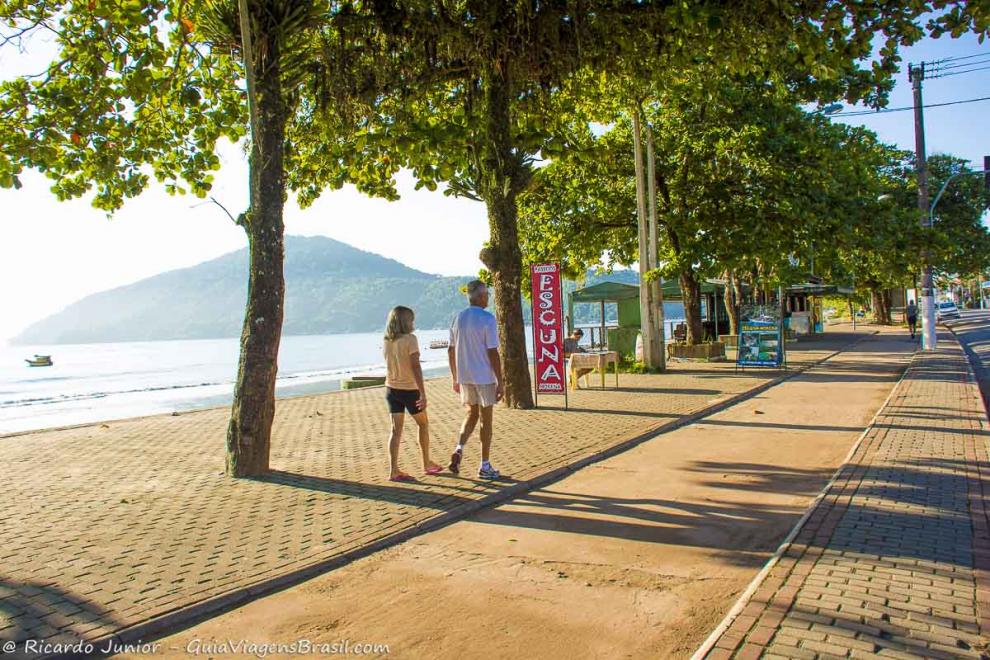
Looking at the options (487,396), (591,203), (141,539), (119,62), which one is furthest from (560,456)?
(591,203)

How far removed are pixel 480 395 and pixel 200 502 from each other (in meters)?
2.66

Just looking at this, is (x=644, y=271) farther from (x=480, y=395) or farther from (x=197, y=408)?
(x=480, y=395)

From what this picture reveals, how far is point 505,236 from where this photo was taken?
1216cm

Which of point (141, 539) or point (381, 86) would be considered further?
point (381, 86)

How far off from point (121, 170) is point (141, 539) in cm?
653

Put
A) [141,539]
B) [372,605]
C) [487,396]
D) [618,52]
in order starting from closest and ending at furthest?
[372,605], [141,539], [487,396], [618,52]

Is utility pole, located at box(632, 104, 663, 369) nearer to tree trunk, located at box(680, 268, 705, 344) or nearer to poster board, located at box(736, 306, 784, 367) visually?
poster board, located at box(736, 306, 784, 367)

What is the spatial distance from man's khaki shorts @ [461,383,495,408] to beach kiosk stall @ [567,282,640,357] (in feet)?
50.2

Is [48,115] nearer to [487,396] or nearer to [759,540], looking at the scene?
[487,396]

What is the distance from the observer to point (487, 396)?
7.12 m

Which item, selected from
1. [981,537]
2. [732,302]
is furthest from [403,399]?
[732,302]

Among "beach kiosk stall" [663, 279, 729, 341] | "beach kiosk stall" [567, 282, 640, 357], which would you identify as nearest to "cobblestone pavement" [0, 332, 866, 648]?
"beach kiosk stall" [567, 282, 640, 357]

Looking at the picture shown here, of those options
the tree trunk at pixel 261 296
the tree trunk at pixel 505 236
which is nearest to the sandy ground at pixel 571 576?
the tree trunk at pixel 261 296

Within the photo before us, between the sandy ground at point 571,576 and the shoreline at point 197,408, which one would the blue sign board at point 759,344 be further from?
the sandy ground at point 571,576
